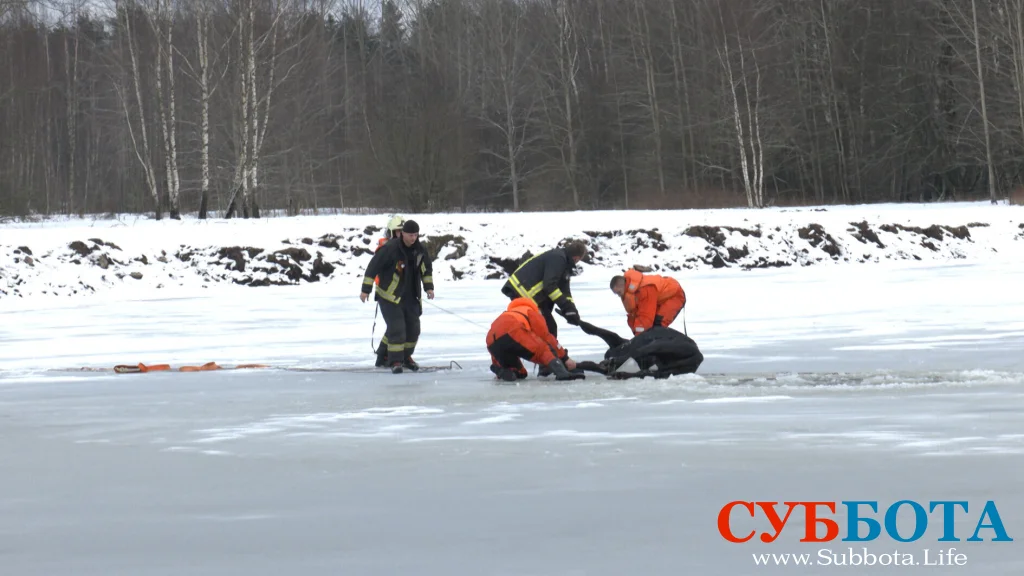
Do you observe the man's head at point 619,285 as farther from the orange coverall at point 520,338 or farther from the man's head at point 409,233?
the man's head at point 409,233

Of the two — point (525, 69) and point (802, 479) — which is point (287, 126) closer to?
point (525, 69)

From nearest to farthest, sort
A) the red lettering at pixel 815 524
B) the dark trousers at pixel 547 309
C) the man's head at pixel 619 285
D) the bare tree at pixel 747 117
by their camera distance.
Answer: the red lettering at pixel 815 524 → the man's head at pixel 619 285 → the dark trousers at pixel 547 309 → the bare tree at pixel 747 117

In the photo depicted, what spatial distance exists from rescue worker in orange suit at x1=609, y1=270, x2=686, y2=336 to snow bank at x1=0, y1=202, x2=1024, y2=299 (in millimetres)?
14288

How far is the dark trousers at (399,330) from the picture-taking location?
11266mm

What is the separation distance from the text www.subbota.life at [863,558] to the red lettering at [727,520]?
214 mm

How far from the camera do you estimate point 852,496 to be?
525 cm

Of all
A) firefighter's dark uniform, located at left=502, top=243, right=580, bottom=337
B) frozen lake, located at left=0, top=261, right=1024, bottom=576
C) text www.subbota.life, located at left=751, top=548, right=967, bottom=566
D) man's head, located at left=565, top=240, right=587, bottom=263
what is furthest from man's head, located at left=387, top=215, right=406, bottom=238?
text www.subbota.life, located at left=751, top=548, right=967, bottom=566

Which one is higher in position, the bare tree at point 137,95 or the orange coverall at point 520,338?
the bare tree at point 137,95

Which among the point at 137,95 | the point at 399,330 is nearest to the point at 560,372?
the point at 399,330

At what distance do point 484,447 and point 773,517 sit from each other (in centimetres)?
223

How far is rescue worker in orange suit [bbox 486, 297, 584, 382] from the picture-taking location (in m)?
9.84

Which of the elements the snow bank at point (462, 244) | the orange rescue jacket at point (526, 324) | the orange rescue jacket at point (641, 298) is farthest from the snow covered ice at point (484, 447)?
the snow bank at point (462, 244)

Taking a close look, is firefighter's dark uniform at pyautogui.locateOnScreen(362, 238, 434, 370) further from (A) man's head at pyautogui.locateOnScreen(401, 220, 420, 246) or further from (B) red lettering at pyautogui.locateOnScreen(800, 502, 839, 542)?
(B) red lettering at pyautogui.locateOnScreen(800, 502, 839, 542)

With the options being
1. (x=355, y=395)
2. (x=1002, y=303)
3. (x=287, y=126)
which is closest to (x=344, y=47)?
(x=287, y=126)
